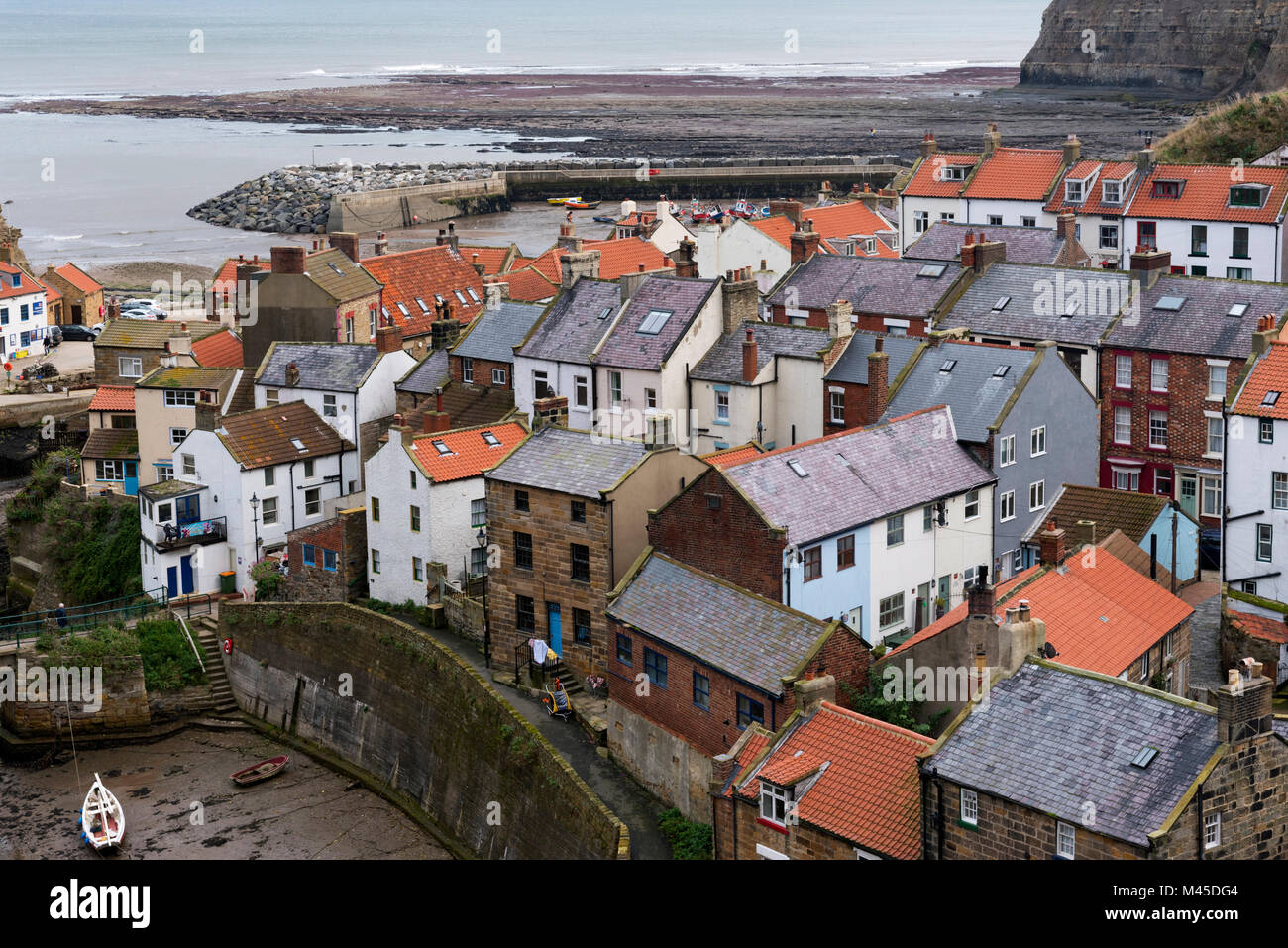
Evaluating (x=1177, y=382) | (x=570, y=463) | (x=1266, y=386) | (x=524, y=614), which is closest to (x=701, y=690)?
(x=524, y=614)

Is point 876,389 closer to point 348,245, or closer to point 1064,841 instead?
point 1064,841

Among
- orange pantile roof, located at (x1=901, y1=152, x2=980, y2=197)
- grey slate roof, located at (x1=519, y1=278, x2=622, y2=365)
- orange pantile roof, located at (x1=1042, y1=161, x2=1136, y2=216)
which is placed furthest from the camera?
orange pantile roof, located at (x1=901, y1=152, x2=980, y2=197)

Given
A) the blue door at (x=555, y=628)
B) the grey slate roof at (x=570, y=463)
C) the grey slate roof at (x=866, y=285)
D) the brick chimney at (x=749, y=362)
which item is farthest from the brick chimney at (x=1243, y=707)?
the grey slate roof at (x=866, y=285)

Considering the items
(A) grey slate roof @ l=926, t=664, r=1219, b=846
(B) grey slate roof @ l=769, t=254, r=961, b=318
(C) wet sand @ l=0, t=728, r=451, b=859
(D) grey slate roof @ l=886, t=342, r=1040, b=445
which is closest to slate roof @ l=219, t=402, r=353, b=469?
(C) wet sand @ l=0, t=728, r=451, b=859

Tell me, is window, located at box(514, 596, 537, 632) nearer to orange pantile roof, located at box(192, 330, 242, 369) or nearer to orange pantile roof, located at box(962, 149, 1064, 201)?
orange pantile roof, located at box(192, 330, 242, 369)

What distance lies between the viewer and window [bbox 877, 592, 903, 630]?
136ft

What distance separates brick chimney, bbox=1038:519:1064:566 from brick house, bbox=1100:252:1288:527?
45.1ft

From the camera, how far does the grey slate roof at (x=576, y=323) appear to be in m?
54.0

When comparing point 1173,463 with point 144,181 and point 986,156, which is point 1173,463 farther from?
point 144,181

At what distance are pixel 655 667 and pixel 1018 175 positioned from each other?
1876 inches

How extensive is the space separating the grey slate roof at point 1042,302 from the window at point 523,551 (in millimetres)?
19851

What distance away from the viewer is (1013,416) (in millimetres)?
45500

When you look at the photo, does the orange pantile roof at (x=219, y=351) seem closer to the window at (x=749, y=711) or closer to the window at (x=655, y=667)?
the window at (x=655, y=667)
